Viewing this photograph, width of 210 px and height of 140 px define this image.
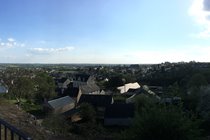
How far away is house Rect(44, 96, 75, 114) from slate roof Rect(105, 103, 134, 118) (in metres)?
6.65

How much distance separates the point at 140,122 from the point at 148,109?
87 centimetres

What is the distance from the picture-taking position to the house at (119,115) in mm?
32938

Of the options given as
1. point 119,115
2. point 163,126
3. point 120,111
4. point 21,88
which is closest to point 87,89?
point 21,88

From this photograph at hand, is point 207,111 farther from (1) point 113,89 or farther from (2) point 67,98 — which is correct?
(1) point 113,89

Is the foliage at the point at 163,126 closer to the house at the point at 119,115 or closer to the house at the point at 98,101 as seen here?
the house at the point at 119,115

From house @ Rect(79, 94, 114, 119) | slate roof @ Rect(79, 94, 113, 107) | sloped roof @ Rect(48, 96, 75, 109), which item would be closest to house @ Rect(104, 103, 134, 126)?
house @ Rect(79, 94, 114, 119)

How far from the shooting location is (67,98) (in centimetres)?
4366

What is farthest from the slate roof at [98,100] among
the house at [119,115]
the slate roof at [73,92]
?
the house at [119,115]

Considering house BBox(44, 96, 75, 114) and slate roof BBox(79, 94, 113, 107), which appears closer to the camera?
house BBox(44, 96, 75, 114)

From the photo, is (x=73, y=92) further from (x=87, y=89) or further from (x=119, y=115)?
(x=119, y=115)

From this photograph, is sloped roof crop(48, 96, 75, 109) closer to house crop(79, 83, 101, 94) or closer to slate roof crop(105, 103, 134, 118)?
slate roof crop(105, 103, 134, 118)

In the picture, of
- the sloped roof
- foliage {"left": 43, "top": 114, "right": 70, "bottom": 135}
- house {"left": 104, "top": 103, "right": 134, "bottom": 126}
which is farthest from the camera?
the sloped roof

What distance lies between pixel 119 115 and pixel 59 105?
31.5 ft

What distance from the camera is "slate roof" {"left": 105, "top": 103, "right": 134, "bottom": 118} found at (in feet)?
109
